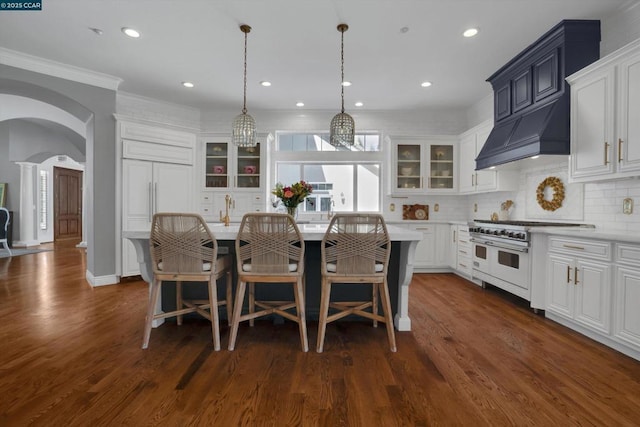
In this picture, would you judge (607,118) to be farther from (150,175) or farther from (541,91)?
(150,175)

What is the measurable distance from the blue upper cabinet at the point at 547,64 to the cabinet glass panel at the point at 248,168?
382cm

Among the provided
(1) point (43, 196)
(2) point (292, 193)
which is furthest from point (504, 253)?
(1) point (43, 196)

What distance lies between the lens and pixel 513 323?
114 inches

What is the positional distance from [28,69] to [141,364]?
4011 millimetres

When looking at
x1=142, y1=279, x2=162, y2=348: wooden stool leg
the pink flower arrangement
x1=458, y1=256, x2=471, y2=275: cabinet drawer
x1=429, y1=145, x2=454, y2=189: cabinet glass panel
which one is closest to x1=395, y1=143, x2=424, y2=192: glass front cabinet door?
x1=429, y1=145, x2=454, y2=189: cabinet glass panel

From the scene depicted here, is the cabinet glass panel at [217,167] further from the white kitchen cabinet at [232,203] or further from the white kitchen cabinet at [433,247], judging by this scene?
the white kitchen cabinet at [433,247]

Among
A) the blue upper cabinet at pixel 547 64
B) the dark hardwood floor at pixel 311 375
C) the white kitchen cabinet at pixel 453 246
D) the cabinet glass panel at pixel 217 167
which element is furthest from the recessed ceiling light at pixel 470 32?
the cabinet glass panel at pixel 217 167

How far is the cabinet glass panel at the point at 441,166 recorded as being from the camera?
5320 millimetres

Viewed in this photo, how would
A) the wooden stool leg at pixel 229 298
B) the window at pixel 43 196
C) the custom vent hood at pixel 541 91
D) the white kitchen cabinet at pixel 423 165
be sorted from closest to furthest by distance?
the wooden stool leg at pixel 229 298, the custom vent hood at pixel 541 91, the white kitchen cabinet at pixel 423 165, the window at pixel 43 196

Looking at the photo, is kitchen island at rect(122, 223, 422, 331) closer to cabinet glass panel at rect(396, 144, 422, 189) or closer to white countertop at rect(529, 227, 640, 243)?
white countertop at rect(529, 227, 640, 243)

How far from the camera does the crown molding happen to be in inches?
→ 142

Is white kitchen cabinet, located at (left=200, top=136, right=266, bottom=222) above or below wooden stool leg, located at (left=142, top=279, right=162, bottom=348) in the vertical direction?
above

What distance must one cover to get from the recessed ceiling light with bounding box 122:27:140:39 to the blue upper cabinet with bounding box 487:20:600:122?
4248 millimetres

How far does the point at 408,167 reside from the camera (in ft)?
17.7
